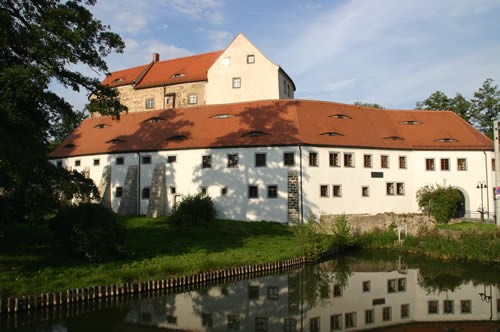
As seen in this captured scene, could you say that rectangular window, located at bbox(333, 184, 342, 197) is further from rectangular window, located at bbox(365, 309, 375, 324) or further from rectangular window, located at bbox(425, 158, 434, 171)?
rectangular window, located at bbox(365, 309, 375, 324)

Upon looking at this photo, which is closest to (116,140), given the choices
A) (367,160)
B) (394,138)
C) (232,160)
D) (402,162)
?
(232,160)

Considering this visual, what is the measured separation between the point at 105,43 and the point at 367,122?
25.4m

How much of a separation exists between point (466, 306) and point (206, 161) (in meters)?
21.4

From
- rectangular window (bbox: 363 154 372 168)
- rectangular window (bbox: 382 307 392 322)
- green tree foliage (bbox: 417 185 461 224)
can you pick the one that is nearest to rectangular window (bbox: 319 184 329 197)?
rectangular window (bbox: 363 154 372 168)

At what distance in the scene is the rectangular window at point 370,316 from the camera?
1398 centimetres

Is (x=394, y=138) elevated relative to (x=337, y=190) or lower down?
elevated

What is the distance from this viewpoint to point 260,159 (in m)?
31.3

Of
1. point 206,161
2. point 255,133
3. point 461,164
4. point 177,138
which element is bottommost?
point 461,164

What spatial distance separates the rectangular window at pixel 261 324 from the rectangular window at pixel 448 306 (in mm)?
6834

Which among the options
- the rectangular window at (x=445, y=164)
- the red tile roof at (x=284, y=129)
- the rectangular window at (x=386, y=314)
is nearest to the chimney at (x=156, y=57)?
the red tile roof at (x=284, y=129)

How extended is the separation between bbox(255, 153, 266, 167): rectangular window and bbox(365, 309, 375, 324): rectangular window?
56.6ft

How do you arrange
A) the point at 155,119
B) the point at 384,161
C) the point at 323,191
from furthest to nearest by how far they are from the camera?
the point at 155,119
the point at 384,161
the point at 323,191

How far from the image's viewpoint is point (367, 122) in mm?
36031

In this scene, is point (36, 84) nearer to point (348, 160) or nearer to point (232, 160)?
point (232, 160)
